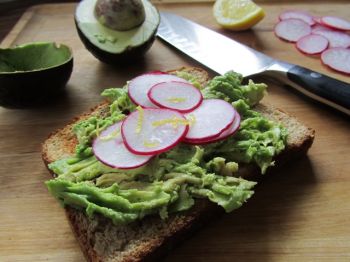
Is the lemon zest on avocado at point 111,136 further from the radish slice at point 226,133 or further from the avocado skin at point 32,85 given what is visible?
the avocado skin at point 32,85

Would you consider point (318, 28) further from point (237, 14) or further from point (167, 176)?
point (167, 176)

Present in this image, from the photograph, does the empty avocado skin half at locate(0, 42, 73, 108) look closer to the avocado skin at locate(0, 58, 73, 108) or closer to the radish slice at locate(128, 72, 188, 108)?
the avocado skin at locate(0, 58, 73, 108)

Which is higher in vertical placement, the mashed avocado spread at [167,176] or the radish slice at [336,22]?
the mashed avocado spread at [167,176]

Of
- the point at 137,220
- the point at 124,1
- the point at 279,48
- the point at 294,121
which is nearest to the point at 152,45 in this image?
the point at 124,1

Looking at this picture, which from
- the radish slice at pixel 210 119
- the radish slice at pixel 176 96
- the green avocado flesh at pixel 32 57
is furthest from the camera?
the green avocado flesh at pixel 32 57

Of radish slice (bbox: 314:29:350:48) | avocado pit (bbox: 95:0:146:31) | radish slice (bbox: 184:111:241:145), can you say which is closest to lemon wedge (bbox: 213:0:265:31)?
radish slice (bbox: 314:29:350:48)

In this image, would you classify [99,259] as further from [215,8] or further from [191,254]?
[215,8]

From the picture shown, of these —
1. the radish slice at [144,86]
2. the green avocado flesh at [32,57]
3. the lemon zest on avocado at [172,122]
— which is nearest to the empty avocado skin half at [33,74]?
the green avocado flesh at [32,57]
